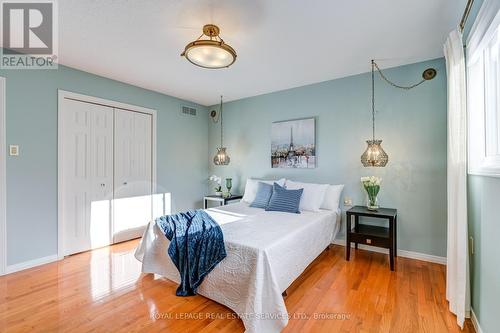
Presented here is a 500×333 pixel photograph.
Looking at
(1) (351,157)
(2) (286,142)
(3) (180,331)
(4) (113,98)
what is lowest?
(3) (180,331)

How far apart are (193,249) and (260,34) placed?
2139 millimetres

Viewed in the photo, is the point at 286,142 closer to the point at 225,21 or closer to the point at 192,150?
the point at 192,150

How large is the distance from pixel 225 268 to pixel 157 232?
35.3 inches

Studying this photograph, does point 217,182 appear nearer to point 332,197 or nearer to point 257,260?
point 332,197

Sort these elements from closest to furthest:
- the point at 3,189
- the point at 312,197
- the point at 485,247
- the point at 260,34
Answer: the point at 485,247 → the point at 260,34 → the point at 3,189 → the point at 312,197

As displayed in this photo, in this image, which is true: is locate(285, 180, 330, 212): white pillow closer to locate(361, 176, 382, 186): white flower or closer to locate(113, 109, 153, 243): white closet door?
locate(361, 176, 382, 186): white flower

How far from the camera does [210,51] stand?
79.4 inches

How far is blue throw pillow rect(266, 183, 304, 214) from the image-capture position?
3.10 meters

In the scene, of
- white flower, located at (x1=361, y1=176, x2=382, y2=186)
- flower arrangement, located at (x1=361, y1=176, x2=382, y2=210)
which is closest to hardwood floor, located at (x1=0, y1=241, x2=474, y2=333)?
flower arrangement, located at (x1=361, y1=176, x2=382, y2=210)

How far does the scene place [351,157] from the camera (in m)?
3.42

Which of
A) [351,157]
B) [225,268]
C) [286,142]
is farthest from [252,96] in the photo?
[225,268]

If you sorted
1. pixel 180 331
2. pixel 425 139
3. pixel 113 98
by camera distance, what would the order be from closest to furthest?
pixel 180 331, pixel 425 139, pixel 113 98

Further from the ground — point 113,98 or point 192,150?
point 113,98

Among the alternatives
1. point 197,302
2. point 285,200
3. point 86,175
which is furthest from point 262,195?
point 86,175
